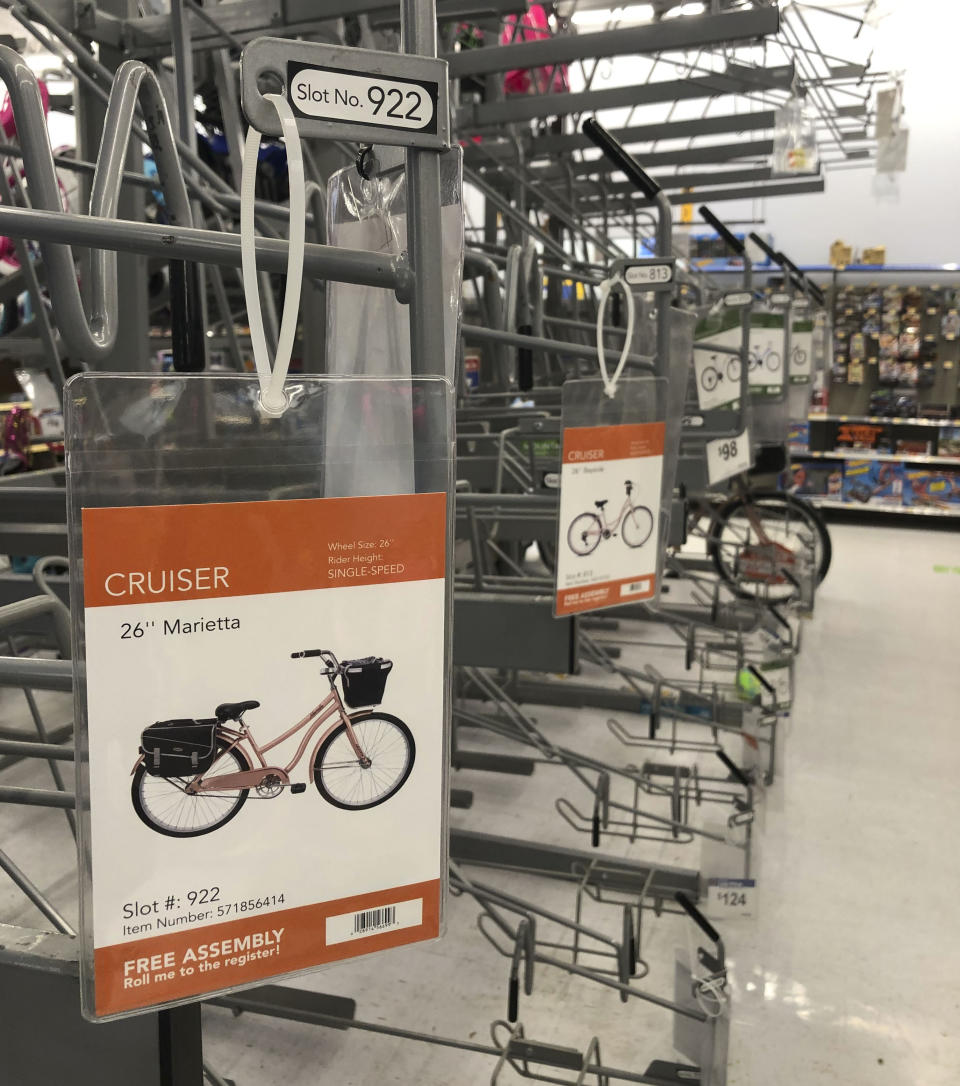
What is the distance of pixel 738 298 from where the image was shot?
118 inches

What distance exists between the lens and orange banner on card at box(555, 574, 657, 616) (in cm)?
154

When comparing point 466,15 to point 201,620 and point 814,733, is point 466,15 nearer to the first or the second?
point 201,620

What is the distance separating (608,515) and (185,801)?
1.07 metres

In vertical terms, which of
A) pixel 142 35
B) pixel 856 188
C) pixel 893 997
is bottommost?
pixel 893 997

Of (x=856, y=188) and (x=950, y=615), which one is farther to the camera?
(x=856, y=188)

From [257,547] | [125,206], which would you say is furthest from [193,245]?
[125,206]

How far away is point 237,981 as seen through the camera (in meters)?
0.59

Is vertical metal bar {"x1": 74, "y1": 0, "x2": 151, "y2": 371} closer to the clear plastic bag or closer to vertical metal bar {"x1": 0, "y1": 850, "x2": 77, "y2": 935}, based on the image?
vertical metal bar {"x1": 0, "y1": 850, "x2": 77, "y2": 935}

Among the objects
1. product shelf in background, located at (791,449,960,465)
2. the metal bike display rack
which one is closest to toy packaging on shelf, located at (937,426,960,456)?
product shelf in background, located at (791,449,960,465)

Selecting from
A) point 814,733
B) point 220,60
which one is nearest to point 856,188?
point 814,733

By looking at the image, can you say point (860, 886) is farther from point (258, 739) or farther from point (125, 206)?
point (125, 206)

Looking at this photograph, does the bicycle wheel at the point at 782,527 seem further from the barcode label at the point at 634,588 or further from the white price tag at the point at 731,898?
the barcode label at the point at 634,588

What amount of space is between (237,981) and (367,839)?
12 cm

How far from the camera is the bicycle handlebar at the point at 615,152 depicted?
171 cm
